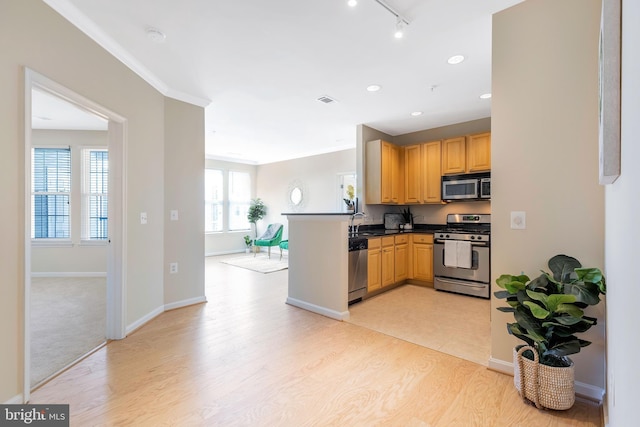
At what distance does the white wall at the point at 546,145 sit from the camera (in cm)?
187

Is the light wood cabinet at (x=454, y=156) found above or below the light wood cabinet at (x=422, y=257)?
above

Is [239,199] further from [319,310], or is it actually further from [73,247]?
[319,310]

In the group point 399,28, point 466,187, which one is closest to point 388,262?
point 466,187

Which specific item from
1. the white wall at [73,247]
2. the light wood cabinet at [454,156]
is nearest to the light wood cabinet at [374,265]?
the light wood cabinet at [454,156]

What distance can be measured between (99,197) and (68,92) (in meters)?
4.06

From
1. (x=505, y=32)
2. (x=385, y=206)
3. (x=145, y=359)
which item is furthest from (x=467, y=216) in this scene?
(x=145, y=359)

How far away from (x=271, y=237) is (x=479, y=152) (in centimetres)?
516

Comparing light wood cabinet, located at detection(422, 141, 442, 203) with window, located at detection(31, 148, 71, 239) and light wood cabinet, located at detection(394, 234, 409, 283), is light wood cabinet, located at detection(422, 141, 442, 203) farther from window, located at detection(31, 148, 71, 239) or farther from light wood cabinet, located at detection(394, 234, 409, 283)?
window, located at detection(31, 148, 71, 239)

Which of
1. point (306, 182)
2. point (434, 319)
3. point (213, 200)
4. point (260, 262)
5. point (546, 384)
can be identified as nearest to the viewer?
point (546, 384)

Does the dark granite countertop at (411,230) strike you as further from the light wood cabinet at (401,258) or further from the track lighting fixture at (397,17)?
the track lighting fixture at (397,17)

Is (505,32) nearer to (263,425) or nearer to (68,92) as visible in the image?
(263,425)

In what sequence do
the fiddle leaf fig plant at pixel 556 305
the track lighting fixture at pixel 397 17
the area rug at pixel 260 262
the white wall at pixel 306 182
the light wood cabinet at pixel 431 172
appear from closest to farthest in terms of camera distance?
the fiddle leaf fig plant at pixel 556 305 < the track lighting fixture at pixel 397 17 < the light wood cabinet at pixel 431 172 < the area rug at pixel 260 262 < the white wall at pixel 306 182

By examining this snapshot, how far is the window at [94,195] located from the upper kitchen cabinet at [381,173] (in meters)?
4.88

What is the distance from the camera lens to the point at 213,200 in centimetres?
792
